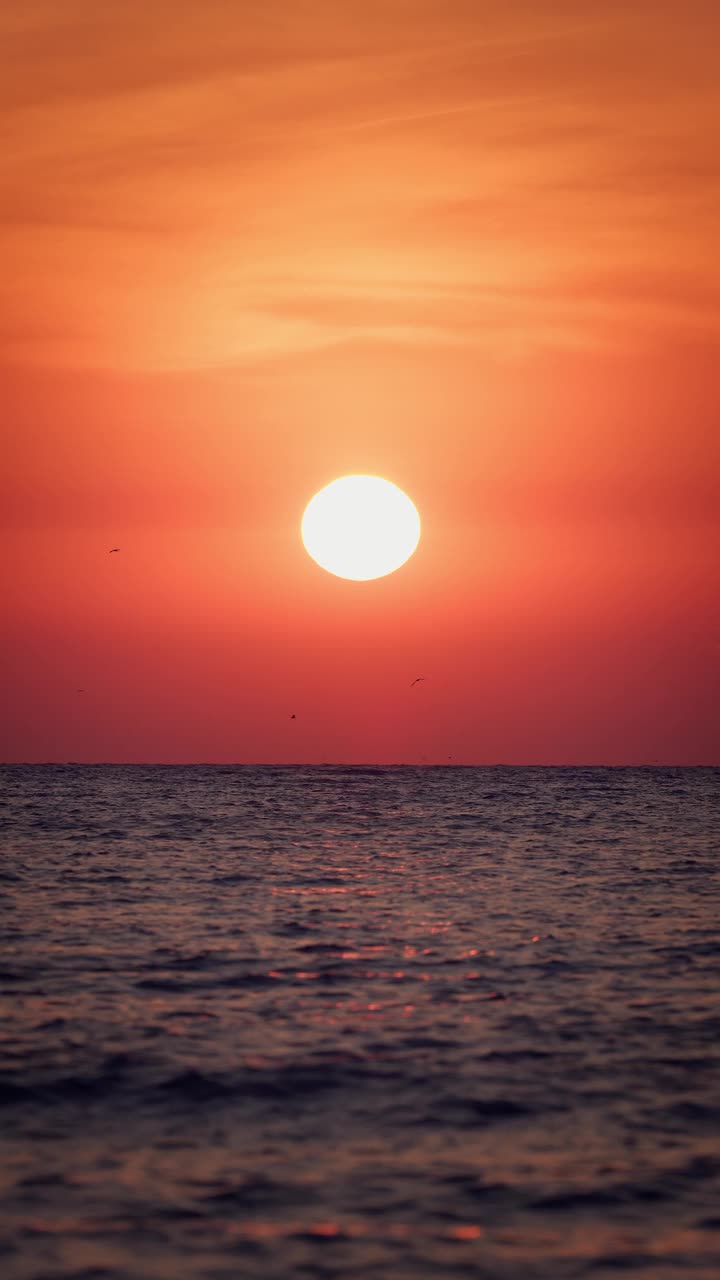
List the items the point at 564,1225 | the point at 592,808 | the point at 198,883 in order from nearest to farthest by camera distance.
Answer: the point at 564,1225
the point at 198,883
the point at 592,808

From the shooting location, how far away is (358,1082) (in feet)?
55.1

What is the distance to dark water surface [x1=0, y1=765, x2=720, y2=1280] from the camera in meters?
11.9

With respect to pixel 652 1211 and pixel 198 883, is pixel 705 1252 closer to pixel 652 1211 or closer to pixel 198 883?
pixel 652 1211

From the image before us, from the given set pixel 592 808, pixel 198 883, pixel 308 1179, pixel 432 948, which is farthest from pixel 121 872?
pixel 592 808

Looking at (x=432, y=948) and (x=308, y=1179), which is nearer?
(x=308, y=1179)

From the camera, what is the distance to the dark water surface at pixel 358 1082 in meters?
11.9

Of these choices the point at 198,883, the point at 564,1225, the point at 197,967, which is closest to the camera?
the point at 564,1225

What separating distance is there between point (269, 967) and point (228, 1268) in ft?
44.2

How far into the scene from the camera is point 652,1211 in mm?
12625

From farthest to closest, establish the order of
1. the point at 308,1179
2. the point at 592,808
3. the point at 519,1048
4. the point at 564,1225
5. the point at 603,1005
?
1. the point at 592,808
2. the point at 603,1005
3. the point at 519,1048
4. the point at 308,1179
5. the point at 564,1225

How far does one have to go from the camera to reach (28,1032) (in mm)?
19281

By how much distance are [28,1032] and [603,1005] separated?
29.6 ft

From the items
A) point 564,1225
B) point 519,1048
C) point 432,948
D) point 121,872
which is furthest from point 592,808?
point 564,1225

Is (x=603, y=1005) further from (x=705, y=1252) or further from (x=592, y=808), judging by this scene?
(x=592, y=808)
